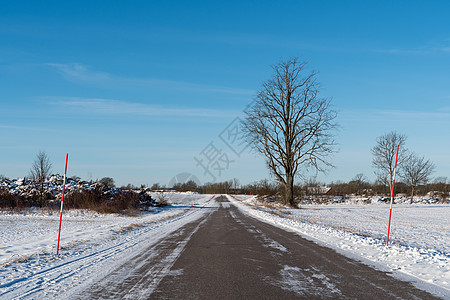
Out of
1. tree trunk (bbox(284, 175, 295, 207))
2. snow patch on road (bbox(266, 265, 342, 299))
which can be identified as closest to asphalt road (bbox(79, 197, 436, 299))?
snow patch on road (bbox(266, 265, 342, 299))

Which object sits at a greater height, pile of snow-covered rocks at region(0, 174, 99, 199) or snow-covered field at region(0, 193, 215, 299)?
snow-covered field at region(0, 193, 215, 299)

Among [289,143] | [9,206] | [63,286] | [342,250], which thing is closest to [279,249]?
[342,250]

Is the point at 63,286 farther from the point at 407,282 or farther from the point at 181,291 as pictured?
the point at 407,282

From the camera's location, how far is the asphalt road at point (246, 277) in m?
4.98

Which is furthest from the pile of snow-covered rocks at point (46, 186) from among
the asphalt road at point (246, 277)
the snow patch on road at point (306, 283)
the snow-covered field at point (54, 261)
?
the snow patch on road at point (306, 283)

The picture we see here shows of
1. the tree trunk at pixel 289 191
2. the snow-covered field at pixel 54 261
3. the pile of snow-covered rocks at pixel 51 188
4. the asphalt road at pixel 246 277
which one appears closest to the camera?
the asphalt road at pixel 246 277

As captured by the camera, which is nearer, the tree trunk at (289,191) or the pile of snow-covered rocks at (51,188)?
the pile of snow-covered rocks at (51,188)

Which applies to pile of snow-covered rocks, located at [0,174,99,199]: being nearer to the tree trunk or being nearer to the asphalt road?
the tree trunk

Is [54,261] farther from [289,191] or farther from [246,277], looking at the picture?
[289,191]

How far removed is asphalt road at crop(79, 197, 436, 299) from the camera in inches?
196

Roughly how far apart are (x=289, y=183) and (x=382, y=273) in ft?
95.8

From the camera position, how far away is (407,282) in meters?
5.84

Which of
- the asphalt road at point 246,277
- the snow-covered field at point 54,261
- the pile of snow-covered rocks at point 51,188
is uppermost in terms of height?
the asphalt road at point 246,277

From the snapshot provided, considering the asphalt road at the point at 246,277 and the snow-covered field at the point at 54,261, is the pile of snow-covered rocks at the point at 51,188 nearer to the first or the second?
the snow-covered field at the point at 54,261
